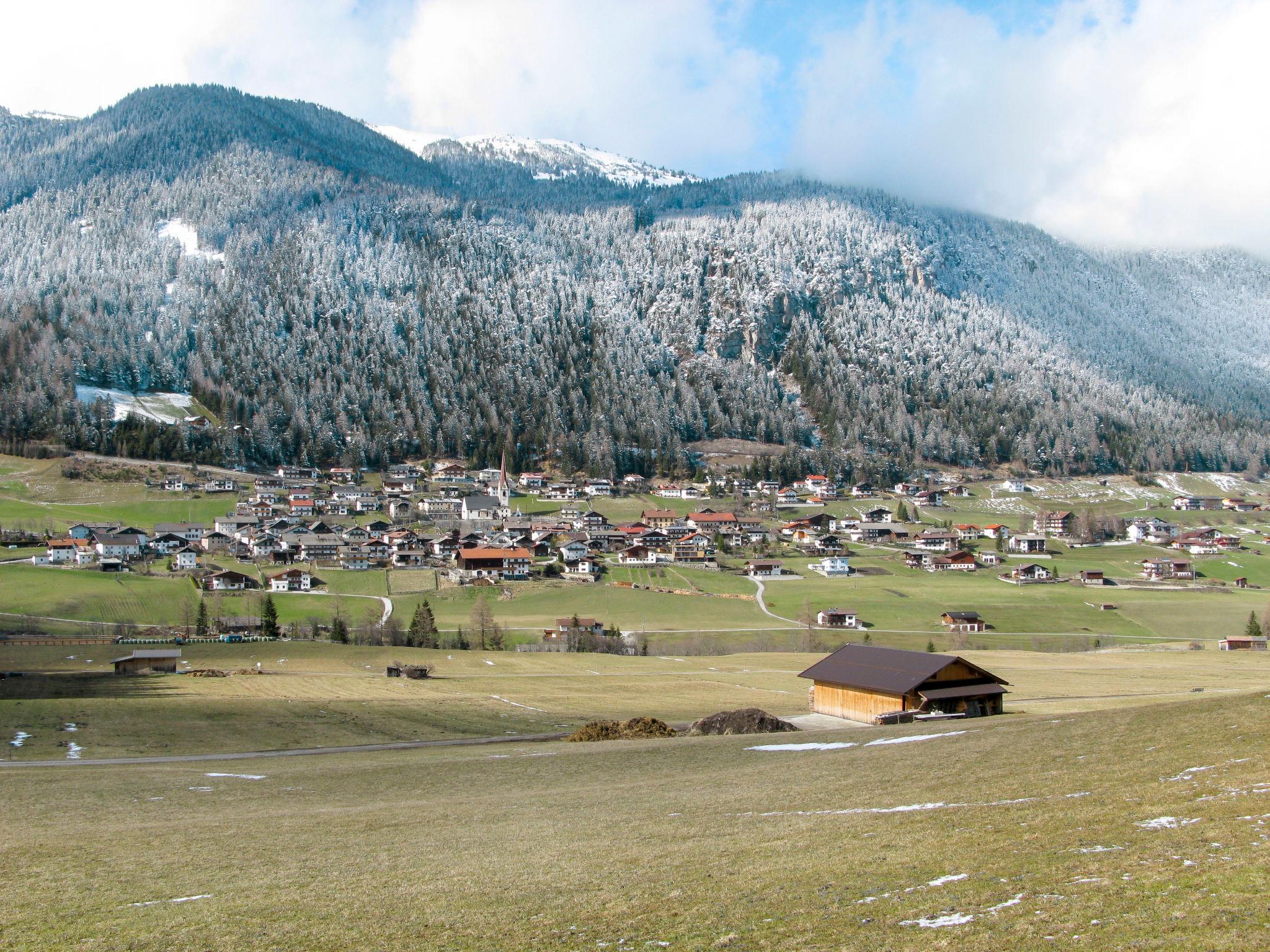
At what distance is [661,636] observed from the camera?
259 feet

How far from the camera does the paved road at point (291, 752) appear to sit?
29594 millimetres

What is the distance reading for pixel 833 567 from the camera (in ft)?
369

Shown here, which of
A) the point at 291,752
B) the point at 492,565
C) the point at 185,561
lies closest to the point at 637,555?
the point at 492,565

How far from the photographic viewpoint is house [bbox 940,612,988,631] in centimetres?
8331

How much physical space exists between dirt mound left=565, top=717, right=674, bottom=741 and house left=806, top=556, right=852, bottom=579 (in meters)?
76.4

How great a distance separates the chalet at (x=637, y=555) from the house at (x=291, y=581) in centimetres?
3884

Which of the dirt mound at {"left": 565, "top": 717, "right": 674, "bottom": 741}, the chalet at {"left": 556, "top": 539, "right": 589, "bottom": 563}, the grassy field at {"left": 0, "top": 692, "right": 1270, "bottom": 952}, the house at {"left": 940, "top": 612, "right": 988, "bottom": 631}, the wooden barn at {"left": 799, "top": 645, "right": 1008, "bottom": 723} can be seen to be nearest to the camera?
the grassy field at {"left": 0, "top": 692, "right": 1270, "bottom": 952}

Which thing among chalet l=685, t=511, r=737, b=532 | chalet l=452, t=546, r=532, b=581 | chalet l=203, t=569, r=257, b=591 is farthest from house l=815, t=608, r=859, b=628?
chalet l=203, t=569, r=257, b=591

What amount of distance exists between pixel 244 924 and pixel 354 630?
6816cm

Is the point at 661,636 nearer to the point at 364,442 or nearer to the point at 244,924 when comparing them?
the point at 244,924

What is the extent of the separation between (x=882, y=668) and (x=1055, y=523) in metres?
120

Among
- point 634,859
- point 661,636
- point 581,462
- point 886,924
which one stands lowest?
point 661,636

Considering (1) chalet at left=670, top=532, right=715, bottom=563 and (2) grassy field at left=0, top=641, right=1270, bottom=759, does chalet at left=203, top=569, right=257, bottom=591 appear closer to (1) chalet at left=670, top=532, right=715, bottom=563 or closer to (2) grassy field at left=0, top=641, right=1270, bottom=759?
(2) grassy field at left=0, top=641, right=1270, bottom=759

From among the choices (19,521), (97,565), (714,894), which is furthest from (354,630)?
(714,894)
